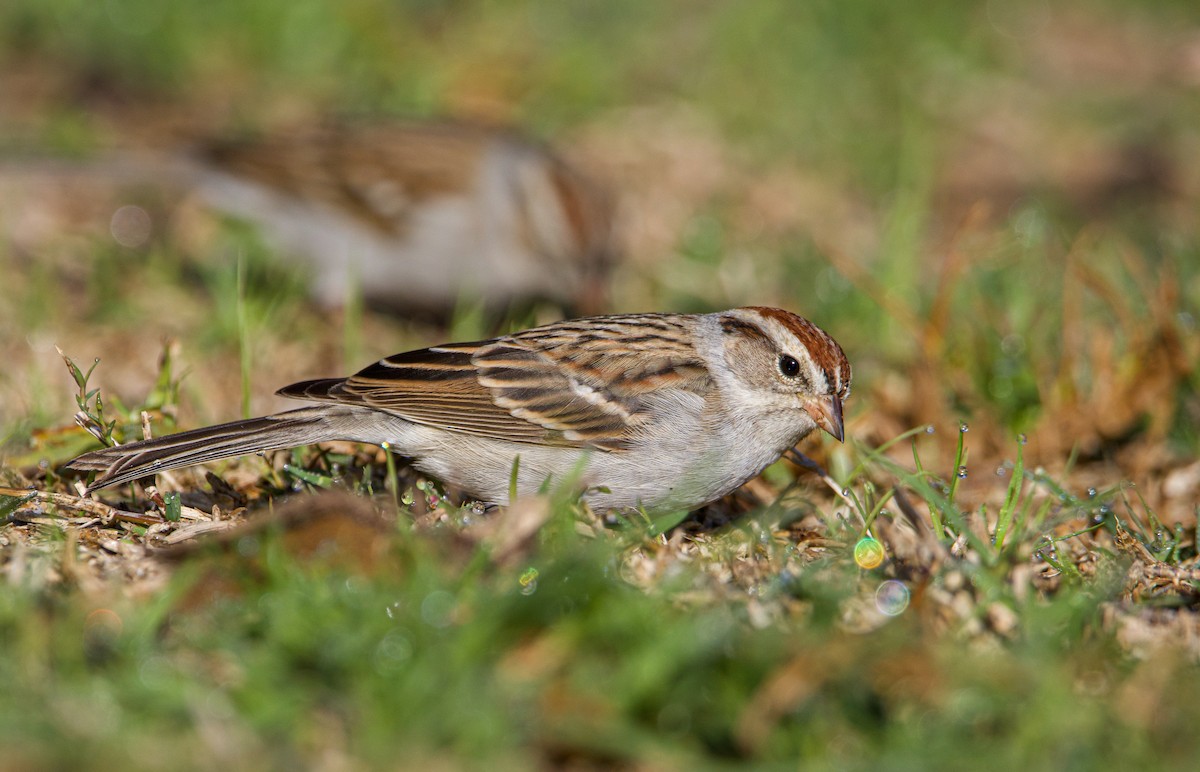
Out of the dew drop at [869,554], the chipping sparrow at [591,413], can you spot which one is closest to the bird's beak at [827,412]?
the chipping sparrow at [591,413]

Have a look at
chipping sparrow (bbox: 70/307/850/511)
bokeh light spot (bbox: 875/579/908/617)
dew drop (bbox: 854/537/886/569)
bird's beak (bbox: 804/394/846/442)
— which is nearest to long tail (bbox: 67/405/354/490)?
chipping sparrow (bbox: 70/307/850/511)

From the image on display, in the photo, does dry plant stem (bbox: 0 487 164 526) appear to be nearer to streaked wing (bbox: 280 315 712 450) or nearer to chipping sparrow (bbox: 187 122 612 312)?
streaked wing (bbox: 280 315 712 450)

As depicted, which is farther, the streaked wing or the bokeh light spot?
the streaked wing

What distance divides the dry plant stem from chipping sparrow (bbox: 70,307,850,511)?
128mm

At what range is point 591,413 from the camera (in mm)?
4148

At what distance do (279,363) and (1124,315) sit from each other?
11.8ft

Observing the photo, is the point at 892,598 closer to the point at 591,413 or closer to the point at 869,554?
the point at 869,554

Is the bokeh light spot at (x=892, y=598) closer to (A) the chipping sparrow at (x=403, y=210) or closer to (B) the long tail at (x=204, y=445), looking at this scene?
(B) the long tail at (x=204, y=445)

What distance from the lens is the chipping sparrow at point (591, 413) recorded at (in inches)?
156

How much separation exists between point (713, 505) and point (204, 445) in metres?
1.73

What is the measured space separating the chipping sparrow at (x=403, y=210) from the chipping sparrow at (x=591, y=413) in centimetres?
281

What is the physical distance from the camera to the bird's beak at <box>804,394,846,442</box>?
4.08m

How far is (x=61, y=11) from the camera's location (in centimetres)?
867

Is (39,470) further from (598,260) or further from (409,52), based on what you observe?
(409,52)
